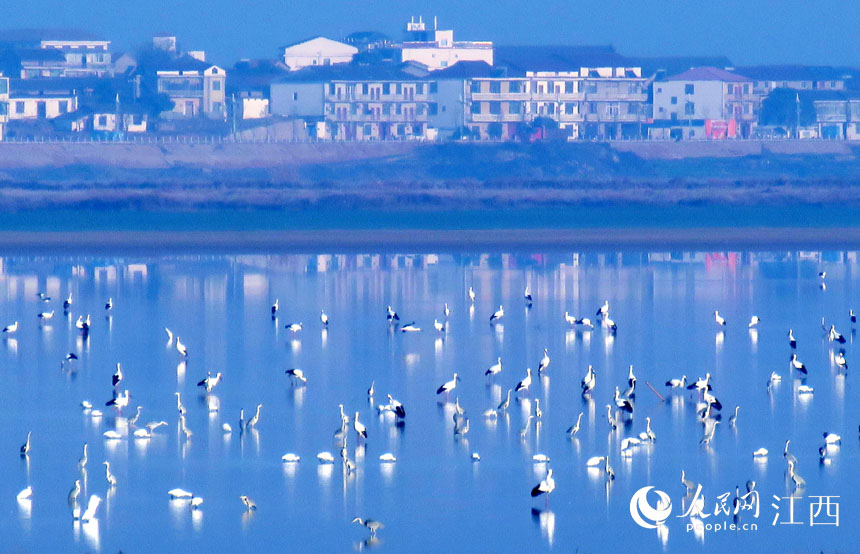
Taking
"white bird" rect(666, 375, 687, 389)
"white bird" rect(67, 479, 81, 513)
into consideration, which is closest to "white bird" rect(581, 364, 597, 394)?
"white bird" rect(666, 375, 687, 389)

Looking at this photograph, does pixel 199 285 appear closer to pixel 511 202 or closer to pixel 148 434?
pixel 148 434

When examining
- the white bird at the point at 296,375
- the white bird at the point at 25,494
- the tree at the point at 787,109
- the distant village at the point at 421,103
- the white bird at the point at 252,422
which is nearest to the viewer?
the white bird at the point at 25,494

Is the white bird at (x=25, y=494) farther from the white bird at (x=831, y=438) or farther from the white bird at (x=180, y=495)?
the white bird at (x=831, y=438)

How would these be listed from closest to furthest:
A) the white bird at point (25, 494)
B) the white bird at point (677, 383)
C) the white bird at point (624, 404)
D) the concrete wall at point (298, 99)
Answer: the white bird at point (25, 494)
the white bird at point (624, 404)
the white bird at point (677, 383)
the concrete wall at point (298, 99)

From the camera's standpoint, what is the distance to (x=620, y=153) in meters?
89.2

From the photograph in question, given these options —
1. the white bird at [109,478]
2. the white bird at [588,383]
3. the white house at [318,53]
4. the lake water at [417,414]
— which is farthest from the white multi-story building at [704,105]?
the white bird at [109,478]

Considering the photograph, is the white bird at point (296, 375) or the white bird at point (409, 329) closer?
the white bird at point (296, 375)

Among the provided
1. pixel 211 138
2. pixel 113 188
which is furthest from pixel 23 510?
pixel 211 138

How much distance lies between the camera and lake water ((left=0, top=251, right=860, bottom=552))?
11.5m

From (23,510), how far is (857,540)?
5.60 metres

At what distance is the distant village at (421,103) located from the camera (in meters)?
101

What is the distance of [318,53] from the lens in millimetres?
123625

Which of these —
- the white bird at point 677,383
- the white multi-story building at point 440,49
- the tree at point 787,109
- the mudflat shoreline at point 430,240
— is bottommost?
the white bird at point 677,383

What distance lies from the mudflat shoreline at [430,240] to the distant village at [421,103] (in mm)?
56789
